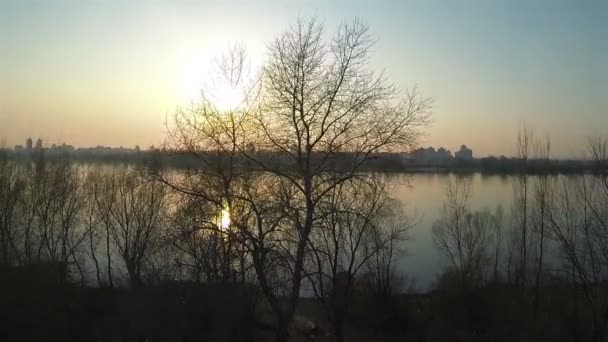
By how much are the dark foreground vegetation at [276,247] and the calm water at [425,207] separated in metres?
0.84

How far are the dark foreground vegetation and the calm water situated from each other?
840 mm

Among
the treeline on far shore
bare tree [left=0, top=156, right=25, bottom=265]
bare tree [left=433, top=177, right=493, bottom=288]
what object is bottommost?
bare tree [left=433, top=177, right=493, bottom=288]

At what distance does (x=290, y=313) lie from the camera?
14.7 meters

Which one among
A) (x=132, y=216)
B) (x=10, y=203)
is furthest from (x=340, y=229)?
(x=10, y=203)

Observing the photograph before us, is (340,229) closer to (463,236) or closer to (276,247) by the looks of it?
(276,247)

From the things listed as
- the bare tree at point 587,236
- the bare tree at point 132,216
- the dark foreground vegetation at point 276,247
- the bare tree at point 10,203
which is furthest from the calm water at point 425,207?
the bare tree at point 10,203

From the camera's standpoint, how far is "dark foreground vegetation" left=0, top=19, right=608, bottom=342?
46.6 feet

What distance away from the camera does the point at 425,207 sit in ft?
128

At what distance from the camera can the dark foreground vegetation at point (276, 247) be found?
46.6 feet

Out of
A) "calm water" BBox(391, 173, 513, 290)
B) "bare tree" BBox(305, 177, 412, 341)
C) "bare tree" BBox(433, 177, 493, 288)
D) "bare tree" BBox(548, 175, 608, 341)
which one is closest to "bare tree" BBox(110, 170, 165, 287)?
"bare tree" BBox(305, 177, 412, 341)

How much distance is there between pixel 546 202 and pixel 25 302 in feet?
69.1

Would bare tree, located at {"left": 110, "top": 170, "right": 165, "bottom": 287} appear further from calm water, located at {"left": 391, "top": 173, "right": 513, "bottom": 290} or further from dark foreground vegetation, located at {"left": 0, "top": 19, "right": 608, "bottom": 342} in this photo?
calm water, located at {"left": 391, "top": 173, "right": 513, "bottom": 290}

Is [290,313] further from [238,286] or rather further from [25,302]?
[25,302]

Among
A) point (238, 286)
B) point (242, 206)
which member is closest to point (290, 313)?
point (238, 286)
